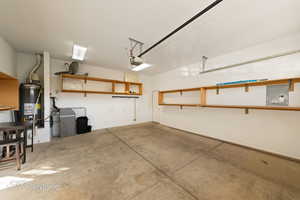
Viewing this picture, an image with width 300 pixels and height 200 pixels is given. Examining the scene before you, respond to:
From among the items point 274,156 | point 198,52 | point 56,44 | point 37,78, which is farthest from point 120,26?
point 274,156

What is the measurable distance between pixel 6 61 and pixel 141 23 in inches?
137

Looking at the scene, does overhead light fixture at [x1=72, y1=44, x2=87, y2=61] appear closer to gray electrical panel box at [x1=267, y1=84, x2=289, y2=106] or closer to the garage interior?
the garage interior

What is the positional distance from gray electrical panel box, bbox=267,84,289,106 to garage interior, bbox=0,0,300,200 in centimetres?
2

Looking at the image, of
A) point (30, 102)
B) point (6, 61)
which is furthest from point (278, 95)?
point (6, 61)

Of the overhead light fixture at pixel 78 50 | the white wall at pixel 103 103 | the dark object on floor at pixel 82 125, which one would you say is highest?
the overhead light fixture at pixel 78 50

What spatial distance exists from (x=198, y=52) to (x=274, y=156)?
319 centimetres

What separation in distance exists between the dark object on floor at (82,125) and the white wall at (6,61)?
159 cm

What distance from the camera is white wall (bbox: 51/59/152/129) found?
376cm

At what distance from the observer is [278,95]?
Answer: 2318 mm

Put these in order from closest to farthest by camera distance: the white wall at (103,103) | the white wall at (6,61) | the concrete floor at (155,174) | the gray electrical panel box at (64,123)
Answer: the concrete floor at (155,174) → the white wall at (6,61) → the gray electrical panel box at (64,123) → the white wall at (103,103)

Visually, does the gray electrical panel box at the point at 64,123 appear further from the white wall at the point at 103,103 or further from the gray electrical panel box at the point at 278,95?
the gray electrical panel box at the point at 278,95

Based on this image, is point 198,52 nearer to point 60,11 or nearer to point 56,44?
point 60,11

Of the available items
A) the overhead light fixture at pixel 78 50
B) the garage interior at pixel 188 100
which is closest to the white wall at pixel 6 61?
the garage interior at pixel 188 100

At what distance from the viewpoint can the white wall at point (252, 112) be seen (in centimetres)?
220
